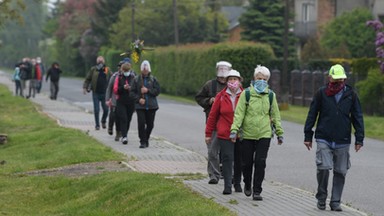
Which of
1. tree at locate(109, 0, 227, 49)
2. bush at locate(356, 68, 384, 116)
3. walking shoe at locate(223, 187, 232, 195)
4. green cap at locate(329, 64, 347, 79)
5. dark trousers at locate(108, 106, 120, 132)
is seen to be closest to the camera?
green cap at locate(329, 64, 347, 79)

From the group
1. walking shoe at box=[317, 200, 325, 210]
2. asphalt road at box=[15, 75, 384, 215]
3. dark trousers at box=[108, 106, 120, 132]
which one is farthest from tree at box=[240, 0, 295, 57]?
walking shoe at box=[317, 200, 325, 210]

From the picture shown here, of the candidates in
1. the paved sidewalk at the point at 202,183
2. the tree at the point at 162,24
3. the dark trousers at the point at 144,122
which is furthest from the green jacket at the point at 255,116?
the tree at the point at 162,24

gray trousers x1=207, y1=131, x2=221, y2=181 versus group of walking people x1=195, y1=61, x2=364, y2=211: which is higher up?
group of walking people x1=195, y1=61, x2=364, y2=211

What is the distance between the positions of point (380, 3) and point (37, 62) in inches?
1076

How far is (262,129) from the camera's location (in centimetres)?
1195

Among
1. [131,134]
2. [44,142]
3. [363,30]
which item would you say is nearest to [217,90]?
[44,142]

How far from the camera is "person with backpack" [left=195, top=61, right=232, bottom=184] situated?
1370 cm

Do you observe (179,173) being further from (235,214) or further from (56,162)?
(235,214)

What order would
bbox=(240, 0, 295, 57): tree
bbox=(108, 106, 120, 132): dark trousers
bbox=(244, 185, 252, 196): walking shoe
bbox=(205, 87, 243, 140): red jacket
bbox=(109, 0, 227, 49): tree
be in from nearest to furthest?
1. bbox=(244, 185, 252, 196): walking shoe
2. bbox=(205, 87, 243, 140): red jacket
3. bbox=(108, 106, 120, 132): dark trousers
4. bbox=(240, 0, 295, 57): tree
5. bbox=(109, 0, 227, 49): tree

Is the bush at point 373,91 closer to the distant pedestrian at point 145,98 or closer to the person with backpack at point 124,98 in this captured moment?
the person with backpack at point 124,98

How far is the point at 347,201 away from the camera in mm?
12672

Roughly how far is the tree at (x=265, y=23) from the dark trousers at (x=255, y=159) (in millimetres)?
54101

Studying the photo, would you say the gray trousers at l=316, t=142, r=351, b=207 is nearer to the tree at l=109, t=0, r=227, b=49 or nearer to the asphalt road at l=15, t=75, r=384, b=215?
the asphalt road at l=15, t=75, r=384, b=215

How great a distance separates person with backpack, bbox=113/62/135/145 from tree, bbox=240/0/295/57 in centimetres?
4550
